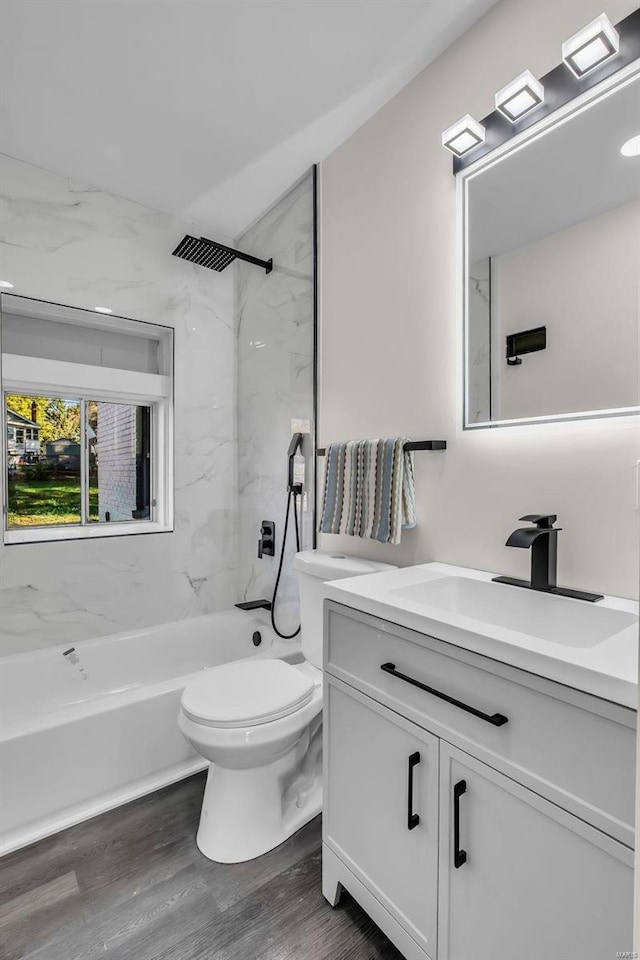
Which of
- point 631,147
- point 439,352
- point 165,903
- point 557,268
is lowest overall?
point 165,903

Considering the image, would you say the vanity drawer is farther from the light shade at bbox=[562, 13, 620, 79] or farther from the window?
the window

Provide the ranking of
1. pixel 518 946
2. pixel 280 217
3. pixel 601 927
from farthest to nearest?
pixel 280 217
pixel 518 946
pixel 601 927

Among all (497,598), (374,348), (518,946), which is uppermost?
(374,348)

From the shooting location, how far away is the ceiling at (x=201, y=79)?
60.7 inches

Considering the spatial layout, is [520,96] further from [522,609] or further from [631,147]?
[522,609]

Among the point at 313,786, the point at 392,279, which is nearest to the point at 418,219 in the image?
the point at 392,279

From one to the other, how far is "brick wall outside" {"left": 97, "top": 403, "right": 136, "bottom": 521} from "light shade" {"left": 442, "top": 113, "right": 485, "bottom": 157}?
2041mm

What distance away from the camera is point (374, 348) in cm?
192

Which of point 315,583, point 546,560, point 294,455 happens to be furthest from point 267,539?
point 546,560

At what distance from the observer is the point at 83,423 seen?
2576mm

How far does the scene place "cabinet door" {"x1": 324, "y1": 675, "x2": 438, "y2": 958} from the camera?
3.39ft

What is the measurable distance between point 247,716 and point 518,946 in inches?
33.6

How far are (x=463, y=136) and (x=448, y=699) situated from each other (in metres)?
1.61

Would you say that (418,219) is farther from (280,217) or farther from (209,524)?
(209,524)
